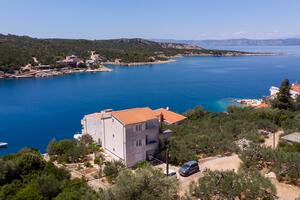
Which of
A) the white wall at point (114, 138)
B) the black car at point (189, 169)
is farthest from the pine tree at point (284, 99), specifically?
the white wall at point (114, 138)

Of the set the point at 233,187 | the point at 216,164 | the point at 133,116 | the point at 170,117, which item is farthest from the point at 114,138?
the point at 170,117

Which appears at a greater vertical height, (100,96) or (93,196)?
(93,196)

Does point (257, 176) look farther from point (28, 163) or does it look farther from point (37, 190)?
point (28, 163)

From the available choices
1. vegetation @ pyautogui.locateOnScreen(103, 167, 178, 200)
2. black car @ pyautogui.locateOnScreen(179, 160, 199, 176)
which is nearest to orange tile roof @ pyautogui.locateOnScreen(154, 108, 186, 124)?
black car @ pyautogui.locateOnScreen(179, 160, 199, 176)

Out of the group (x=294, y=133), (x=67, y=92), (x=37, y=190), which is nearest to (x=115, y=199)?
(x=37, y=190)

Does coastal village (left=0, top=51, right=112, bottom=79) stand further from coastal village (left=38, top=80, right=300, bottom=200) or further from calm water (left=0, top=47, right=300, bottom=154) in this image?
coastal village (left=38, top=80, right=300, bottom=200)

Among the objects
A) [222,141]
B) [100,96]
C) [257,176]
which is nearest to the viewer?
[257,176]

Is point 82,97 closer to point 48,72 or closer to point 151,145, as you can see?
point 48,72
